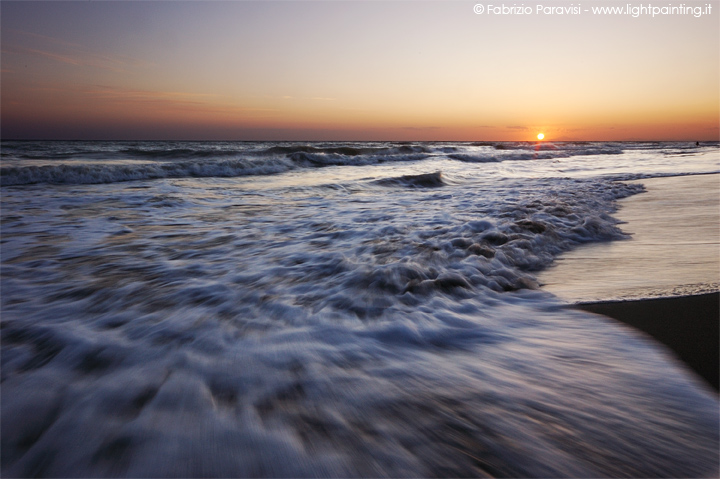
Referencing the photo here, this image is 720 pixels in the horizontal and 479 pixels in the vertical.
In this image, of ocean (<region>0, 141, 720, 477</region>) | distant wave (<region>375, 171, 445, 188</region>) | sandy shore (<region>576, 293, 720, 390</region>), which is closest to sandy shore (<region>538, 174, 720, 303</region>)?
sandy shore (<region>576, 293, 720, 390</region>)

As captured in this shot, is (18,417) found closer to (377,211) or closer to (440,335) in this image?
(440,335)

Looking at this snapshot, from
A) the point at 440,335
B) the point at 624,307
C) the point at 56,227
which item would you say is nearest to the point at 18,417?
the point at 440,335

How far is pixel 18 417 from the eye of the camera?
1.49 meters

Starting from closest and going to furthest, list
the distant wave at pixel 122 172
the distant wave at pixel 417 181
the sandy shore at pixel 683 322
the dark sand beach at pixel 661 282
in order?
the sandy shore at pixel 683 322
the dark sand beach at pixel 661 282
the distant wave at pixel 417 181
the distant wave at pixel 122 172

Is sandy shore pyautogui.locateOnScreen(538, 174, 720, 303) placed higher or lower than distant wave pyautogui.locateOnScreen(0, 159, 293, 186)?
lower

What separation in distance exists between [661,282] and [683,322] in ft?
2.03

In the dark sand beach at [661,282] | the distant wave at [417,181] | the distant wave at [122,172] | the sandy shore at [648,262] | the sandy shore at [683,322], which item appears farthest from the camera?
the distant wave at [122,172]

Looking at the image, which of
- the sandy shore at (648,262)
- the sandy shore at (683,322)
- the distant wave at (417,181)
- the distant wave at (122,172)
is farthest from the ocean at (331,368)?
the distant wave at (122,172)

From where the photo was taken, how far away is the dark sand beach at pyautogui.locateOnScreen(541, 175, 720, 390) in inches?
76.3

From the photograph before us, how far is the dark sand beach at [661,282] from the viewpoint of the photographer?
1938 mm

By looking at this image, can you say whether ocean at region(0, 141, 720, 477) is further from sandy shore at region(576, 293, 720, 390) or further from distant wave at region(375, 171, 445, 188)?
distant wave at region(375, 171, 445, 188)

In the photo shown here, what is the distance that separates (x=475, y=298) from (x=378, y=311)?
68cm

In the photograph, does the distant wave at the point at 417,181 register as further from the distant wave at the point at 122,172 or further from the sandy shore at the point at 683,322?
the sandy shore at the point at 683,322

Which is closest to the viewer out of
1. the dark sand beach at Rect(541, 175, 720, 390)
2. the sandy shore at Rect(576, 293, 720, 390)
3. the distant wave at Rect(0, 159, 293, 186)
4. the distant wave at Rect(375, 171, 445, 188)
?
the sandy shore at Rect(576, 293, 720, 390)
